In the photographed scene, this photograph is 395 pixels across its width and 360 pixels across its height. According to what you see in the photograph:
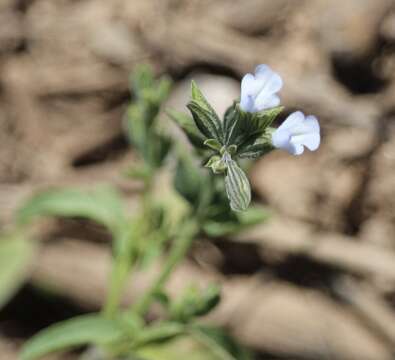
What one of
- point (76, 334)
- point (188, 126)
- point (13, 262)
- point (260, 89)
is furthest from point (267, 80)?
point (13, 262)

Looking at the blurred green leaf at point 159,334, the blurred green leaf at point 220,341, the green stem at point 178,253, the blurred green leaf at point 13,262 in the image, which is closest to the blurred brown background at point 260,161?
the blurred green leaf at point 13,262

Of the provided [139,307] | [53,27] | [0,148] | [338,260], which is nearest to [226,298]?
[338,260]

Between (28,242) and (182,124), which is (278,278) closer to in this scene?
(28,242)

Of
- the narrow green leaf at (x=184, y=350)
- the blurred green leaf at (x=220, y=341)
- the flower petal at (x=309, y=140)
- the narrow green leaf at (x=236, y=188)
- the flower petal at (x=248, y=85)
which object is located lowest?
the narrow green leaf at (x=184, y=350)

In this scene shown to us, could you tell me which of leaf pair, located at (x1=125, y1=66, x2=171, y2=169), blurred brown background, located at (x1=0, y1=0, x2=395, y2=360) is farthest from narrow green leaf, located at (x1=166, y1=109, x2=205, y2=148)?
blurred brown background, located at (x1=0, y1=0, x2=395, y2=360)

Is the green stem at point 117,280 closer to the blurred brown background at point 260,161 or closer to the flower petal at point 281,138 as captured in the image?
the blurred brown background at point 260,161

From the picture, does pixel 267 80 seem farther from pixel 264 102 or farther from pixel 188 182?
pixel 188 182
